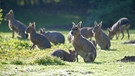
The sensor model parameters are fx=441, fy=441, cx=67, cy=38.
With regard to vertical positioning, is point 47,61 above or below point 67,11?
below

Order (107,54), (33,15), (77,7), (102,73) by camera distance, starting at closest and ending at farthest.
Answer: (102,73), (107,54), (33,15), (77,7)

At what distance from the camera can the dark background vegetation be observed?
44312 mm

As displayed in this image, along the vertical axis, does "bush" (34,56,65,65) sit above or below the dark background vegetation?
below

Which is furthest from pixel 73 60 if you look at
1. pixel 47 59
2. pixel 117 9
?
pixel 117 9

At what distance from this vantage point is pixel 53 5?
183 feet

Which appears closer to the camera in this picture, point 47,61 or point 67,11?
point 47,61

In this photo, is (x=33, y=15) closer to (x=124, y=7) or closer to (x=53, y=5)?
(x=53, y=5)

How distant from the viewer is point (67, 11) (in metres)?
54.9

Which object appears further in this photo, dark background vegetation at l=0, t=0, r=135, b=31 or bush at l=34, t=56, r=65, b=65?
dark background vegetation at l=0, t=0, r=135, b=31

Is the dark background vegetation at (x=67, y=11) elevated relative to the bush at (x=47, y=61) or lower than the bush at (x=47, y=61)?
elevated

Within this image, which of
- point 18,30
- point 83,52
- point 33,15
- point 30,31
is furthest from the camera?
point 33,15

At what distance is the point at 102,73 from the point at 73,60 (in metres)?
4.98

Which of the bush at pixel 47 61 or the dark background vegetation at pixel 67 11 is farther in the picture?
the dark background vegetation at pixel 67 11

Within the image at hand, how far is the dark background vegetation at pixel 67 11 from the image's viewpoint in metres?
44.3
